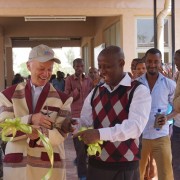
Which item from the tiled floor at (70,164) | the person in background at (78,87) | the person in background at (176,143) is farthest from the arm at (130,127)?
the tiled floor at (70,164)

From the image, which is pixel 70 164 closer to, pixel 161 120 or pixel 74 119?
pixel 161 120

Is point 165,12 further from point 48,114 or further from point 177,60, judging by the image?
point 48,114

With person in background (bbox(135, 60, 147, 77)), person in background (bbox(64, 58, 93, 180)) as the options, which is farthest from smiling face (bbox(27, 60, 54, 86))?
person in background (bbox(64, 58, 93, 180))

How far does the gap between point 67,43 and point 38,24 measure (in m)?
8.63

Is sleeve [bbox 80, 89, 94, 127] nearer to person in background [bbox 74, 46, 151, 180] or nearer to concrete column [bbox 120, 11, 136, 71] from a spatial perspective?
person in background [bbox 74, 46, 151, 180]

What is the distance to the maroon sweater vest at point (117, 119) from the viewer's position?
3184 mm

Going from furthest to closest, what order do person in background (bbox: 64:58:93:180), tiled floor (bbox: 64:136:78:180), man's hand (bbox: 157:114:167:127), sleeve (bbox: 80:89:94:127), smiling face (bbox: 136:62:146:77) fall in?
tiled floor (bbox: 64:136:78:180), person in background (bbox: 64:58:93:180), smiling face (bbox: 136:62:146:77), man's hand (bbox: 157:114:167:127), sleeve (bbox: 80:89:94:127)

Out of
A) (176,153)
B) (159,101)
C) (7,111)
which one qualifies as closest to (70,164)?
(176,153)

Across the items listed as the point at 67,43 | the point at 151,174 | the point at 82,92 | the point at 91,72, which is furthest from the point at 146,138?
the point at 67,43

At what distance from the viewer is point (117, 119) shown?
10.5 ft

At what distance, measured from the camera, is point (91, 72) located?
9977mm

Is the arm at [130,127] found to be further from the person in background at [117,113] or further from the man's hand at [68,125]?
the man's hand at [68,125]

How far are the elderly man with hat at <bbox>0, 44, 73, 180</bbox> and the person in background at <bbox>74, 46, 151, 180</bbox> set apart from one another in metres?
0.27

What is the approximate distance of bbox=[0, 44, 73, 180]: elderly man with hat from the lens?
3.22 meters
